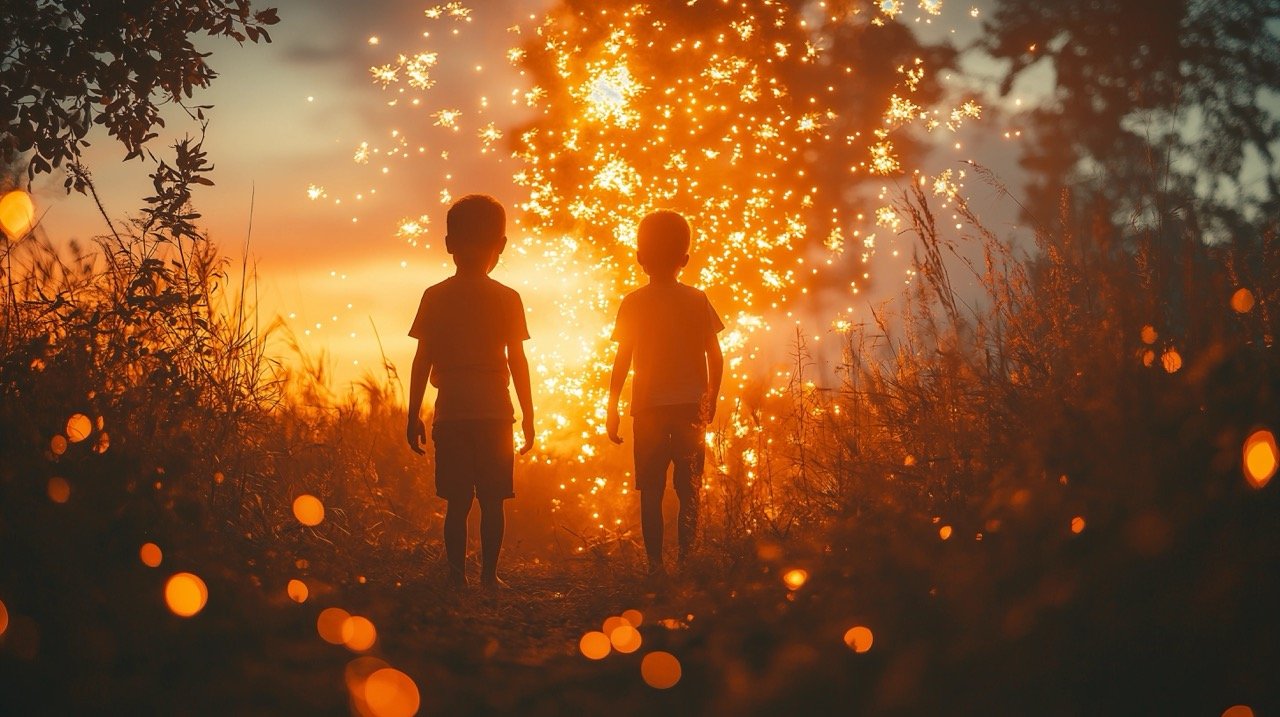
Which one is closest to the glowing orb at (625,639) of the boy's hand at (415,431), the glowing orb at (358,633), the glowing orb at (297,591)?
the glowing orb at (358,633)

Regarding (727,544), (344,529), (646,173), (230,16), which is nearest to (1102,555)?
(727,544)

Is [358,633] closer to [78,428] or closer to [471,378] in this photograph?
[78,428]

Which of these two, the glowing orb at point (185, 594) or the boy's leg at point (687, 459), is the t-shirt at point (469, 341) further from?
the glowing orb at point (185, 594)

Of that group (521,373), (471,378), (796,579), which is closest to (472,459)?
(471,378)

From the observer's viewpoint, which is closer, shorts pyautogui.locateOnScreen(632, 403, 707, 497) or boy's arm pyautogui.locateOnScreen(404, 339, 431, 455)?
boy's arm pyautogui.locateOnScreen(404, 339, 431, 455)

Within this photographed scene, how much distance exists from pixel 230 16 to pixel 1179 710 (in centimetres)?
563

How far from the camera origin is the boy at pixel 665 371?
17.6 feet

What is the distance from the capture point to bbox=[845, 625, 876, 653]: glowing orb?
308cm

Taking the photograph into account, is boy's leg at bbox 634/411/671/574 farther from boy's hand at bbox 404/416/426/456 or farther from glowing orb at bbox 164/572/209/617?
glowing orb at bbox 164/572/209/617

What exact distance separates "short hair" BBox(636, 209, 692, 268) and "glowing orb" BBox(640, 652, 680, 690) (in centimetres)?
285

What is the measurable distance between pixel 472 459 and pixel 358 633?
173 centimetres

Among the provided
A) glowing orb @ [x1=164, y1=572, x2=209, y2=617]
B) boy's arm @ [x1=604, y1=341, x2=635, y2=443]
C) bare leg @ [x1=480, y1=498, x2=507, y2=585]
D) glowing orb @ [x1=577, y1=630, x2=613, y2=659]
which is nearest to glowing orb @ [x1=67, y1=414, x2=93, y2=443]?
glowing orb @ [x1=164, y1=572, x2=209, y2=617]

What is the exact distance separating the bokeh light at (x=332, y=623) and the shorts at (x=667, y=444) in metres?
2.22

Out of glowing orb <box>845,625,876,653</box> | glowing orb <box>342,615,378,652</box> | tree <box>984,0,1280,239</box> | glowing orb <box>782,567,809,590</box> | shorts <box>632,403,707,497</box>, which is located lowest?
glowing orb <box>845,625,876,653</box>
